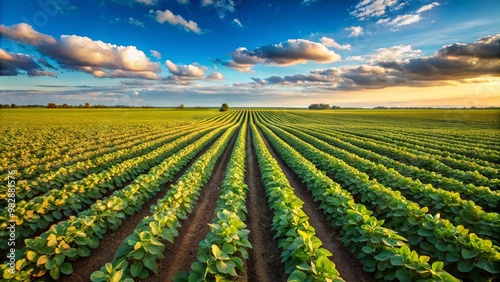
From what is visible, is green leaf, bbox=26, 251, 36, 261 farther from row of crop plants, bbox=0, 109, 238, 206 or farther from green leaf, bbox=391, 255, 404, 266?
green leaf, bbox=391, 255, 404, 266

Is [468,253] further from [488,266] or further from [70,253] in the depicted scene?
[70,253]

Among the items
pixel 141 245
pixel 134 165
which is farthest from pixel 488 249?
pixel 134 165

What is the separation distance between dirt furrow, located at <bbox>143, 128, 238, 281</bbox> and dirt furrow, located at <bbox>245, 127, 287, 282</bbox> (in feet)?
4.86

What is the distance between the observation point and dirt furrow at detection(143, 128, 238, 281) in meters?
5.43

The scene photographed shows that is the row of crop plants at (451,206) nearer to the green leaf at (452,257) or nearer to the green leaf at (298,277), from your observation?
the green leaf at (452,257)

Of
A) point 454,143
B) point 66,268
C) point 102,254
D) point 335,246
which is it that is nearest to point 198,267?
point 66,268

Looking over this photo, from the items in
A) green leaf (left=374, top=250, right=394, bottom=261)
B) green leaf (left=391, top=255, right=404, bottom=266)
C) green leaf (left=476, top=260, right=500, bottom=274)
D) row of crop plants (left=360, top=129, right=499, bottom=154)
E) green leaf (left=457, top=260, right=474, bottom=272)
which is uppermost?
green leaf (left=391, top=255, right=404, bottom=266)

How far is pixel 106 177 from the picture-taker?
9758 mm

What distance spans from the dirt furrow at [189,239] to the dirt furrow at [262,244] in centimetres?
148

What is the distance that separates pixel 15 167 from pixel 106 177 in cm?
731

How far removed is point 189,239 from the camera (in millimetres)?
6738

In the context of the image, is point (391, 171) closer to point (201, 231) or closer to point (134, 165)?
point (201, 231)

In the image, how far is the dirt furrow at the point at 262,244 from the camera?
17.3 ft

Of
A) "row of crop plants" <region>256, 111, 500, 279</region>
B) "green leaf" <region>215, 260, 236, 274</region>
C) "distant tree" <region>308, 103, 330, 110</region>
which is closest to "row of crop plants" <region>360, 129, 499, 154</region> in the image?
"row of crop plants" <region>256, 111, 500, 279</region>
